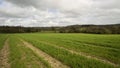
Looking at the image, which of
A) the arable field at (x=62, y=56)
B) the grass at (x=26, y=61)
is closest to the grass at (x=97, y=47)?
the arable field at (x=62, y=56)

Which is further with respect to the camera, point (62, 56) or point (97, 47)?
point (97, 47)

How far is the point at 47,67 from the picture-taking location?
11.6m

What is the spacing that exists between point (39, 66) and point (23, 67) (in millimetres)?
1330

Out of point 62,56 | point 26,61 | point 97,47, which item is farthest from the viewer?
point 97,47

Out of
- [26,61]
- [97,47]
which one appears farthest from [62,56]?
[97,47]

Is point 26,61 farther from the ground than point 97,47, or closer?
closer

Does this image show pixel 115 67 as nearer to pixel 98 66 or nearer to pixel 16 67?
pixel 98 66

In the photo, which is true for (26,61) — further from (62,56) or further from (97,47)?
(97,47)

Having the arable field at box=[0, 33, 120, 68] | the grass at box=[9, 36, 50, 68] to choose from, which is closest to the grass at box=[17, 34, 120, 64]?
the arable field at box=[0, 33, 120, 68]

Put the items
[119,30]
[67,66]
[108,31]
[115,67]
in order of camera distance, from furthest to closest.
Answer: [108,31]
[119,30]
[67,66]
[115,67]

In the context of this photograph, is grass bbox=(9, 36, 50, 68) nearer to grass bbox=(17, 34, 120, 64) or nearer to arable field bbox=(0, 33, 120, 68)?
arable field bbox=(0, 33, 120, 68)

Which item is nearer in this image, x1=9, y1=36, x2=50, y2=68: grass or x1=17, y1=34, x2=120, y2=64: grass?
x1=9, y1=36, x2=50, y2=68: grass

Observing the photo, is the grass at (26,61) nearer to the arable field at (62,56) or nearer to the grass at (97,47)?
the arable field at (62,56)

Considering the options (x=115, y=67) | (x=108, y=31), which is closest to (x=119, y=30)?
(x=108, y=31)
